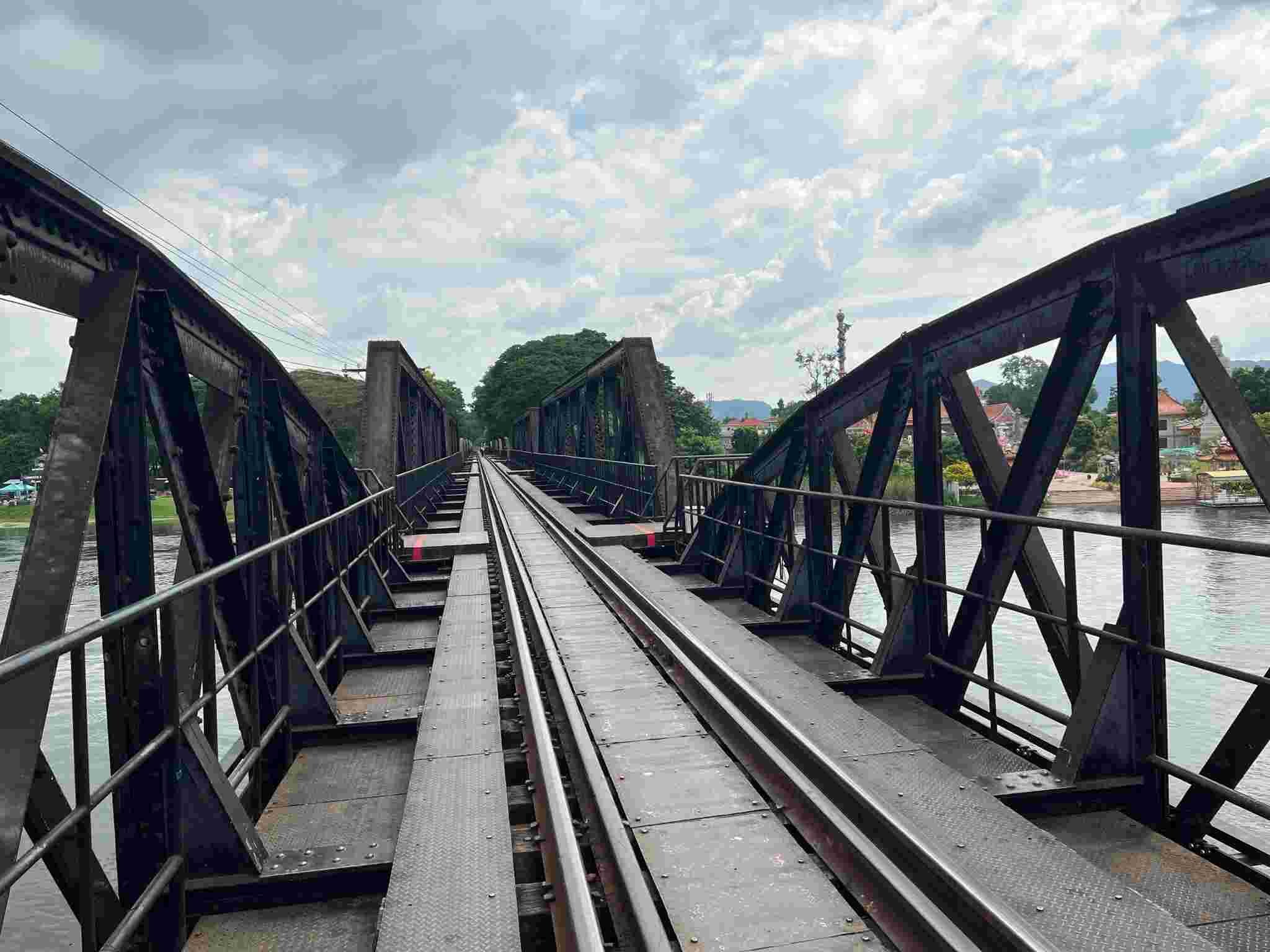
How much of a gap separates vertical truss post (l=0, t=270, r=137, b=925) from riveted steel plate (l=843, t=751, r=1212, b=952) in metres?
2.85

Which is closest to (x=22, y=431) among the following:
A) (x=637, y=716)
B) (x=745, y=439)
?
(x=745, y=439)

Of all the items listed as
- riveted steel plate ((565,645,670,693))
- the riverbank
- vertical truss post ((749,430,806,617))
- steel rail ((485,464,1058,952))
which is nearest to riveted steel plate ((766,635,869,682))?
vertical truss post ((749,430,806,617))

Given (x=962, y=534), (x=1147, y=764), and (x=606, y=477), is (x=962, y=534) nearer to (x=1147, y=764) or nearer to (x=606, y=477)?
(x=606, y=477)

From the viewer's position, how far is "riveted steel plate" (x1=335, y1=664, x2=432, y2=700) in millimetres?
6109

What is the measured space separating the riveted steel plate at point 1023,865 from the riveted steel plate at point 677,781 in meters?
0.57

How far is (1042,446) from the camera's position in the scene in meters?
4.35

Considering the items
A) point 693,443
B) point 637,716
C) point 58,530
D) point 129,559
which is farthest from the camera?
point 693,443

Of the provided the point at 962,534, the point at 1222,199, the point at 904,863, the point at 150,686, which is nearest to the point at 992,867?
the point at 904,863

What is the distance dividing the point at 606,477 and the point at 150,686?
687 inches

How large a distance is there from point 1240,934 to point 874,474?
3.94m

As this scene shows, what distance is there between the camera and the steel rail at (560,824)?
2867mm

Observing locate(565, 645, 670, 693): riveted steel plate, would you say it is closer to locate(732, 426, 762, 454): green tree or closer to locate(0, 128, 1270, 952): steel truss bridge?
locate(0, 128, 1270, 952): steel truss bridge

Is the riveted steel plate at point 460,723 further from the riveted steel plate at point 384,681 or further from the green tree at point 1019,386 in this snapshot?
the green tree at point 1019,386

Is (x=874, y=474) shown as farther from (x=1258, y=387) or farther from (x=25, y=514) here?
(x=25, y=514)
